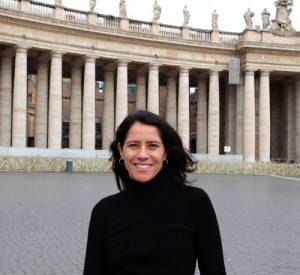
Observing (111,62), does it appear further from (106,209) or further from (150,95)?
(106,209)

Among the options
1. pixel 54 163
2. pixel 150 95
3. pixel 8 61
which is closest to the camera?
pixel 54 163

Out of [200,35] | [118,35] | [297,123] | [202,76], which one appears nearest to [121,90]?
[118,35]

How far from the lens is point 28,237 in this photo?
44.4 ft

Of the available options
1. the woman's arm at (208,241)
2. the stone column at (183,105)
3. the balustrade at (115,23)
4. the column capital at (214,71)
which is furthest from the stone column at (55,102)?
the woman's arm at (208,241)

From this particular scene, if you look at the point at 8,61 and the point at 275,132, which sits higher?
the point at 8,61

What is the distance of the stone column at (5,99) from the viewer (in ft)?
172

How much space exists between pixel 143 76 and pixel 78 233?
158 feet

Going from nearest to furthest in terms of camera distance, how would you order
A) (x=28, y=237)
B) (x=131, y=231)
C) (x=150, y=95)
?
(x=131, y=231) < (x=28, y=237) < (x=150, y=95)

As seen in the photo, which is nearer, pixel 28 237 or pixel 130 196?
pixel 130 196

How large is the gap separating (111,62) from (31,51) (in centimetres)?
869

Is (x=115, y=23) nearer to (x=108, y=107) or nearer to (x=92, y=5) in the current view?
(x=92, y=5)

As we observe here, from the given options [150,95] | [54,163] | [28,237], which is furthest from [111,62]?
[28,237]

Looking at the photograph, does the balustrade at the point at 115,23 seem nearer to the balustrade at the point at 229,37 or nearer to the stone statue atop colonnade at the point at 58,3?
the balustrade at the point at 229,37

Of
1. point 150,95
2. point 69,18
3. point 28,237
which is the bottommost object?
point 28,237
